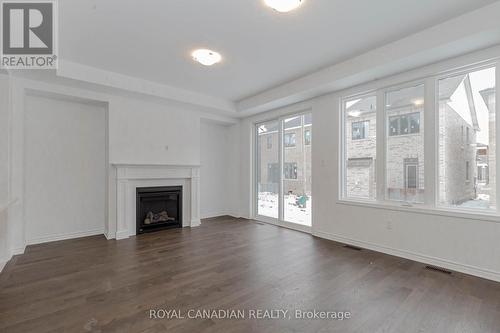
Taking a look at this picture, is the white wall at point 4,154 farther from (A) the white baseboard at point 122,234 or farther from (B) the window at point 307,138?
(B) the window at point 307,138

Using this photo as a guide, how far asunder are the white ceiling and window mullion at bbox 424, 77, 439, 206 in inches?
37.8

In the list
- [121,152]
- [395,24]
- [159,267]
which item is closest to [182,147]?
[121,152]

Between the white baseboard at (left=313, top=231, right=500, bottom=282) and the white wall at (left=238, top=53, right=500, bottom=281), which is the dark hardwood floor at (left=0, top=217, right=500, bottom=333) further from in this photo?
the white wall at (left=238, top=53, right=500, bottom=281)

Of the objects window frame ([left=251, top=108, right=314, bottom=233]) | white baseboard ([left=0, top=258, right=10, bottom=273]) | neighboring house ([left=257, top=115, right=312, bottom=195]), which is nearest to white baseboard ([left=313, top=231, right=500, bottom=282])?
window frame ([left=251, top=108, right=314, bottom=233])

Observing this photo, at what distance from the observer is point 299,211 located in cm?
535

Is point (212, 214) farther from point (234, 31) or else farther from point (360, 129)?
point (234, 31)

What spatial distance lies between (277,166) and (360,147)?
82.2 inches

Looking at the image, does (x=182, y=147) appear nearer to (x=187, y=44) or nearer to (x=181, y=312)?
(x=187, y=44)

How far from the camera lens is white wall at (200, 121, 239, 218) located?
21.4ft

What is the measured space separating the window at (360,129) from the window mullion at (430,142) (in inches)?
34.7

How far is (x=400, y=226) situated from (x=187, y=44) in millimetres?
4108

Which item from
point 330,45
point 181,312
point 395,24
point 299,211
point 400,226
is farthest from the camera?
point 299,211

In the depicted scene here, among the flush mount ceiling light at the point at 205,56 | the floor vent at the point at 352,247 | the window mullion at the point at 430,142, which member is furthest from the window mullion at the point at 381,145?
the flush mount ceiling light at the point at 205,56

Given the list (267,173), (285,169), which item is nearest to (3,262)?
(267,173)
